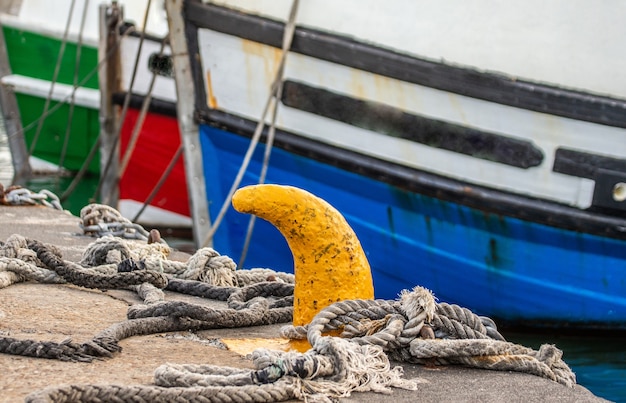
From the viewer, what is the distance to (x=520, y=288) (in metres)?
5.57

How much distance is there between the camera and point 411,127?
17.7ft

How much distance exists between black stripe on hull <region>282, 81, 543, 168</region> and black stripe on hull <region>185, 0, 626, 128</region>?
0.67ft

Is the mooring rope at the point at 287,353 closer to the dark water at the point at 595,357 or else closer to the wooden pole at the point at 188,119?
the dark water at the point at 595,357

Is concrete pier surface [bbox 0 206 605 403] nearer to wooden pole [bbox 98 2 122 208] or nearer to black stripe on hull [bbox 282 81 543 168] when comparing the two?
black stripe on hull [bbox 282 81 543 168]

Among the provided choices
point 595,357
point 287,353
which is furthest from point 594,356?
point 287,353

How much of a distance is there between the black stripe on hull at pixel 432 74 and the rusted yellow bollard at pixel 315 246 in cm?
292

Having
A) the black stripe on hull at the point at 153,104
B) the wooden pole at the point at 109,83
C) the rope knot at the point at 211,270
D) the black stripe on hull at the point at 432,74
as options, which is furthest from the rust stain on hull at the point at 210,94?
the black stripe on hull at the point at 153,104

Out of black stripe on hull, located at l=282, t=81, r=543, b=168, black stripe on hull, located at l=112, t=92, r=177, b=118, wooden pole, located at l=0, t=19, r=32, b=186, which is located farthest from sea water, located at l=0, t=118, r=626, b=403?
wooden pole, located at l=0, t=19, r=32, b=186

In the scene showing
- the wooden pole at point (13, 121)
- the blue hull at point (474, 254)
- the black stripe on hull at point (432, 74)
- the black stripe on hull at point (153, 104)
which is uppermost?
the black stripe on hull at point (432, 74)

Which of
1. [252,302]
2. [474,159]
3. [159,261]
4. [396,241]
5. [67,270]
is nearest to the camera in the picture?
[252,302]

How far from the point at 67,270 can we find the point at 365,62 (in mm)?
2808

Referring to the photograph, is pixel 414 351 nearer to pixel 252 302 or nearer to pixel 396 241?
pixel 252 302

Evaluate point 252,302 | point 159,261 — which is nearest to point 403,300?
point 252,302

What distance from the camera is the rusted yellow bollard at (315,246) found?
7.88 feet
